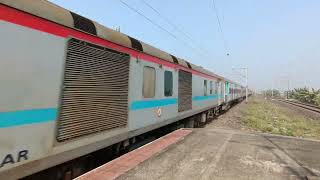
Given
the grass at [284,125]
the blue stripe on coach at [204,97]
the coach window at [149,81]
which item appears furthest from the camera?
the grass at [284,125]

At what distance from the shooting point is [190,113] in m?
15.1

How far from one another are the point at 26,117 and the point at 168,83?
714 cm

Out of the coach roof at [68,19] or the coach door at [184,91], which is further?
the coach door at [184,91]

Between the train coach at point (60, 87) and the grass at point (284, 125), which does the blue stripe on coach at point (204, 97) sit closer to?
the grass at point (284, 125)

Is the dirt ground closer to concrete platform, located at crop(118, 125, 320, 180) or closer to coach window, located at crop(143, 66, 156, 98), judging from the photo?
concrete platform, located at crop(118, 125, 320, 180)

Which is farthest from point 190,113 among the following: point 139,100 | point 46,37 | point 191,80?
point 46,37

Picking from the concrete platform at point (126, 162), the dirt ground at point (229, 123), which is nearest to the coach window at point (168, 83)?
the concrete platform at point (126, 162)

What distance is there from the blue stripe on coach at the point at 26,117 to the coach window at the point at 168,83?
20.2 feet

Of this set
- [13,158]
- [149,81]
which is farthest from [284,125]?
[13,158]

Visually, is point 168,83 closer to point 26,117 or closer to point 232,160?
point 232,160

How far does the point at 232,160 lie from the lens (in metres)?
7.52

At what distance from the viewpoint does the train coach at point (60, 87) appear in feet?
13.7

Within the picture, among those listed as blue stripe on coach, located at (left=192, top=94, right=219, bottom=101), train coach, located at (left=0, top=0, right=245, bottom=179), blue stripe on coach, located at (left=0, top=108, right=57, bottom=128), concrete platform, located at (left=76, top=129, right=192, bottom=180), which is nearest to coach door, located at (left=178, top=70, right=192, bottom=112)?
blue stripe on coach, located at (left=192, top=94, right=219, bottom=101)

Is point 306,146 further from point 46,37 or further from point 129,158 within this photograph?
point 46,37
